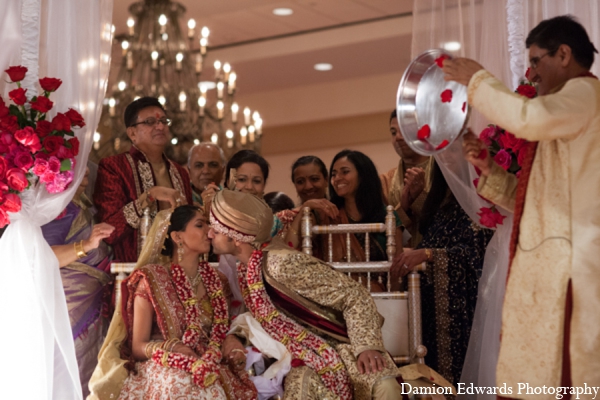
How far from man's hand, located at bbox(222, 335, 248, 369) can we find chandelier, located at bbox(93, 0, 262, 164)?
12.4ft

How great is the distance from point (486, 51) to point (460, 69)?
1.04 metres

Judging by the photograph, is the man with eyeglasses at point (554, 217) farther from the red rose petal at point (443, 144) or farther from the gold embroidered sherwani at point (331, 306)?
the gold embroidered sherwani at point (331, 306)

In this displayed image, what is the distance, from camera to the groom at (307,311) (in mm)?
3395

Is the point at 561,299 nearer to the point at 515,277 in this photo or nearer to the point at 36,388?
the point at 515,277

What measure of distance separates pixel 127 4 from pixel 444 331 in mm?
5159

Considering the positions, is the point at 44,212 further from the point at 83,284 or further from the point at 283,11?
the point at 283,11

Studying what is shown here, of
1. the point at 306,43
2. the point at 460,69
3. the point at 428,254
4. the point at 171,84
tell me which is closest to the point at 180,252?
the point at 428,254

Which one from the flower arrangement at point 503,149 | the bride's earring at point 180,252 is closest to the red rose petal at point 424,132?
the flower arrangement at point 503,149

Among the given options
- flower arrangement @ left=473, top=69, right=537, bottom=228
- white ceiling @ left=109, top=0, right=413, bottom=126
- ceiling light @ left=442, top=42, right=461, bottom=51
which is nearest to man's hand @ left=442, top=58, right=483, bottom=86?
flower arrangement @ left=473, top=69, right=537, bottom=228

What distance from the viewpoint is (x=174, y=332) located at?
3.47 m

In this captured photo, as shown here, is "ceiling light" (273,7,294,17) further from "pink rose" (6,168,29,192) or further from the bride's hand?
the bride's hand

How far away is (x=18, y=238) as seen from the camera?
3.49 meters


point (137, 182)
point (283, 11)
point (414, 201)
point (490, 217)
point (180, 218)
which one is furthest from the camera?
point (283, 11)

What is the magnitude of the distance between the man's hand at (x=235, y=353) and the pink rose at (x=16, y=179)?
3.42 feet
